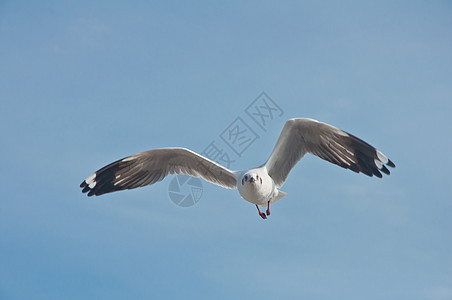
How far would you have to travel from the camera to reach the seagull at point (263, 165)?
29.6 ft

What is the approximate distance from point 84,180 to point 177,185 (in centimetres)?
167

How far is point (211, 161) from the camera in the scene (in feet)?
30.6

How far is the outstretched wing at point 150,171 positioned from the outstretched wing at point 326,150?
91 cm

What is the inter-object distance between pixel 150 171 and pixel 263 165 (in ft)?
6.81

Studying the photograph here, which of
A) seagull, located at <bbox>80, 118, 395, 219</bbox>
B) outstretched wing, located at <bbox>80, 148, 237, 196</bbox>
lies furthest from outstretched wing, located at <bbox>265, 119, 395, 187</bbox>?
outstretched wing, located at <bbox>80, 148, 237, 196</bbox>

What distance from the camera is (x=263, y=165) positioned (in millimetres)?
9281

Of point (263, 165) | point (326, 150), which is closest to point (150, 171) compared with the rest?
point (263, 165)

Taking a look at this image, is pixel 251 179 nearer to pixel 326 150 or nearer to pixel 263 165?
pixel 263 165

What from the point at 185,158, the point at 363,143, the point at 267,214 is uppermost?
the point at 363,143

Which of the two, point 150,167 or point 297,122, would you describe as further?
point 150,167

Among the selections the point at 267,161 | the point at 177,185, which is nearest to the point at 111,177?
the point at 177,185

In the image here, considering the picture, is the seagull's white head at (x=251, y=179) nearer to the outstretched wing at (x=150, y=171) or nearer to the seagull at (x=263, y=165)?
the seagull at (x=263, y=165)

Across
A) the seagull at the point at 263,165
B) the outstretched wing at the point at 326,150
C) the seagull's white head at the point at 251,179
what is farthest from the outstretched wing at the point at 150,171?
the outstretched wing at the point at 326,150

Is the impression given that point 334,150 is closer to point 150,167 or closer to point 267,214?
point 267,214
